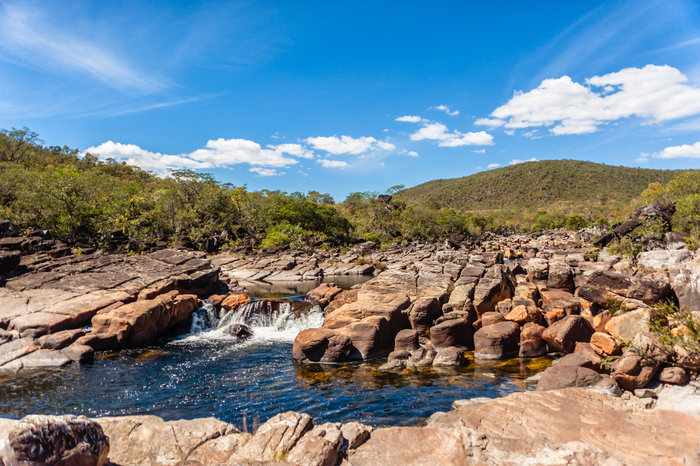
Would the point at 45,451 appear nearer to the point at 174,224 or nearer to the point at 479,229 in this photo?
the point at 174,224

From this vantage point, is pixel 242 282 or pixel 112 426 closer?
pixel 112 426

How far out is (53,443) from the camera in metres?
6.18

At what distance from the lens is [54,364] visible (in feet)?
55.5

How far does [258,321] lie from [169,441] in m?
15.2

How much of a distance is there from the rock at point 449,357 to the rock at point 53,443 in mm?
11555

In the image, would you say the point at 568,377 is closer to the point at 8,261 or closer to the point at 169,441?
the point at 169,441

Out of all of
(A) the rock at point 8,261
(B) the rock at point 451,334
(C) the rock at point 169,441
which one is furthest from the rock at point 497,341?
(A) the rock at point 8,261

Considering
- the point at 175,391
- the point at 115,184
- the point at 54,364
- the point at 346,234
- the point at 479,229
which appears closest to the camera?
the point at 175,391

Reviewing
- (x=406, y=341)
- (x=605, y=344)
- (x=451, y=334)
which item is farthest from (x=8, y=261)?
(x=605, y=344)

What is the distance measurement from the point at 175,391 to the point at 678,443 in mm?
13649

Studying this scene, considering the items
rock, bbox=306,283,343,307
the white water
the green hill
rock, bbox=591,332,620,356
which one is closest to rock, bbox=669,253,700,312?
rock, bbox=591,332,620,356

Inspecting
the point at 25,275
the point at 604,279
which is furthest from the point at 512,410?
the point at 25,275

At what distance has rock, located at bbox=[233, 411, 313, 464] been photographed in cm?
764

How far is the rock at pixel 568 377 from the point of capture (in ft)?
38.1
